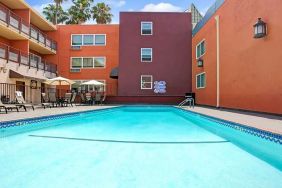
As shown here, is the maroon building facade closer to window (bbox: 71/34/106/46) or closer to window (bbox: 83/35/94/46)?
window (bbox: 71/34/106/46)

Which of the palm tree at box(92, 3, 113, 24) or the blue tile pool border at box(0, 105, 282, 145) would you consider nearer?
the blue tile pool border at box(0, 105, 282, 145)

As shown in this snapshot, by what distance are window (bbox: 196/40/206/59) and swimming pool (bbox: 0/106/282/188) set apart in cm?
1176

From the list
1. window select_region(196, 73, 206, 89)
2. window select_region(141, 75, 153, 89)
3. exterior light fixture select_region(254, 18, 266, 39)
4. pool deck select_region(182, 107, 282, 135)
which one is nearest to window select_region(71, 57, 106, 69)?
window select_region(141, 75, 153, 89)

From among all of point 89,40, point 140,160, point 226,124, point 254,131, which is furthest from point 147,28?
point 140,160

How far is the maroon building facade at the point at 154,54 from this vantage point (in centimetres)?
2186

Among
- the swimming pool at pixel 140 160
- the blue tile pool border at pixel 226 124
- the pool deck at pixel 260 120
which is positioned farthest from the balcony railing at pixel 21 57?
the pool deck at pixel 260 120

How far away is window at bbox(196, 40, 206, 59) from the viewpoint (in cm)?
1712

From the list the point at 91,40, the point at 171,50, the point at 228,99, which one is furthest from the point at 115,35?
the point at 228,99

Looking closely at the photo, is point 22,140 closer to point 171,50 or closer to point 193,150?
point 193,150

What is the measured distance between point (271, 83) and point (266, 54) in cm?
106

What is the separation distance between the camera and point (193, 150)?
14.9 feet

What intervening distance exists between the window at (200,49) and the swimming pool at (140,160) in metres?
11.8

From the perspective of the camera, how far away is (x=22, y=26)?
18.4m

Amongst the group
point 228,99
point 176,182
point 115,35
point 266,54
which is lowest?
point 176,182
